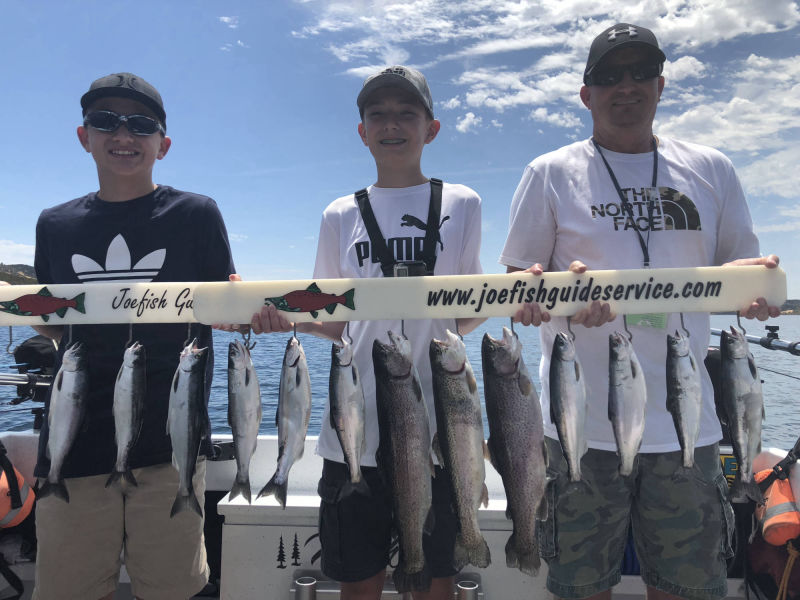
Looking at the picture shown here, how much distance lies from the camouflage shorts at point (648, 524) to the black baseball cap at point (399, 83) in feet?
7.47

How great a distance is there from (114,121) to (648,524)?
156 inches

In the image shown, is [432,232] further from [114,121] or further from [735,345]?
[114,121]

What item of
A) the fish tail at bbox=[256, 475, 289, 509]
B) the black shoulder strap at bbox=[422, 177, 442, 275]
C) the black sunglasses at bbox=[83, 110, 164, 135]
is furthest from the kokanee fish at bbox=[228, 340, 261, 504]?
the black sunglasses at bbox=[83, 110, 164, 135]

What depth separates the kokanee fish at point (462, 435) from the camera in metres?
2.69

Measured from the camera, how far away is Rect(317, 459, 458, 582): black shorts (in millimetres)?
2949

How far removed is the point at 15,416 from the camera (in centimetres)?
1509

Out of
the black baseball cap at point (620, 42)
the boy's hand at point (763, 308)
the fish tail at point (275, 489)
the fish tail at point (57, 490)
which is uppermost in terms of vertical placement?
the black baseball cap at point (620, 42)

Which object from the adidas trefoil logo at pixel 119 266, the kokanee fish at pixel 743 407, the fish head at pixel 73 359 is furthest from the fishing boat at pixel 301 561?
the adidas trefoil logo at pixel 119 266

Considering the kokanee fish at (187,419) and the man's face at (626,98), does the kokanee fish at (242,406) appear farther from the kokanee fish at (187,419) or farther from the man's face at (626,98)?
the man's face at (626,98)

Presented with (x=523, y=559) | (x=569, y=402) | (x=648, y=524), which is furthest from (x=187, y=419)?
(x=648, y=524)

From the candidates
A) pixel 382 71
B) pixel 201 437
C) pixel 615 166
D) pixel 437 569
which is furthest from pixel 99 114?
pixel 437 569

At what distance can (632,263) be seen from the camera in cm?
298

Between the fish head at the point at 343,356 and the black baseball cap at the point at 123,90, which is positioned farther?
the black baseball cap at the point at 123,90

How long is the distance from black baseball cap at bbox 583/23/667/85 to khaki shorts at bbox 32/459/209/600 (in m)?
3.35
